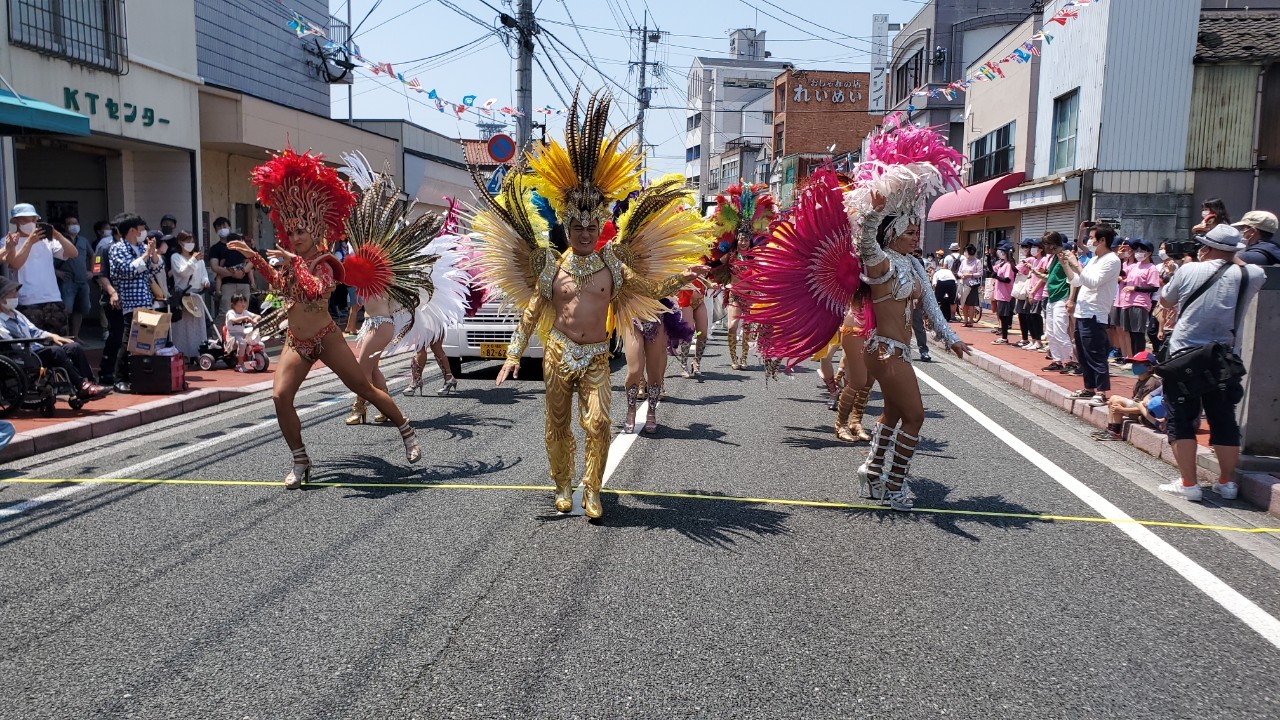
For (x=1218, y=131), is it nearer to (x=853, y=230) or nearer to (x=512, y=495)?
(x=853, y=230)

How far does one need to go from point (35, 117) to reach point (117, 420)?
366cm

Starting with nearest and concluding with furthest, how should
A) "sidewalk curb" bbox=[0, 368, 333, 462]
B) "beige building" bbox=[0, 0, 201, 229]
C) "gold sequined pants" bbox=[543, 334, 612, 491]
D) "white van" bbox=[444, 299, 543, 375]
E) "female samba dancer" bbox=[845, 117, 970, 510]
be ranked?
"gold sequined pants" bbox=[543, 334, 612, 491], "female samba dancer" bbox=[845, 117, 970, 510], "sidewalk curb" bbox=[0, 368, 333, 462], "white van" bbox=[444, 299, 543, 375], "beige building" bbox=[0, 0, 201, 229]

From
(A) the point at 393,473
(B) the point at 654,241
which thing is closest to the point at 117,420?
(A) the point at 393,473

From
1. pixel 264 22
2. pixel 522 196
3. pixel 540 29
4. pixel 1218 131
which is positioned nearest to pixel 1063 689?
pixel 522 196

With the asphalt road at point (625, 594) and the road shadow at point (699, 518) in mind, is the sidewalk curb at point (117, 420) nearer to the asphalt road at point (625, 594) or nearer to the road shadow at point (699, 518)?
the asphalt road at point (625, 594)

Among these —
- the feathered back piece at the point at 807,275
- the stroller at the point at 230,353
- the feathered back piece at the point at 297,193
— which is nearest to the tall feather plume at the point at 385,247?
the feathered back piece at the point at 297,193

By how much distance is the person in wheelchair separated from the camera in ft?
27.8

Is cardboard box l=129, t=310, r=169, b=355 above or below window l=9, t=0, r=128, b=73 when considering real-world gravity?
below

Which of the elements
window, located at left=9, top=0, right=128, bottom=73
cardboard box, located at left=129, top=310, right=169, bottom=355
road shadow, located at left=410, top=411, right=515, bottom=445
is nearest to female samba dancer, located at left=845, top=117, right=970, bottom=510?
road shadow, located at left=410, top=411, right=515, bottom=445

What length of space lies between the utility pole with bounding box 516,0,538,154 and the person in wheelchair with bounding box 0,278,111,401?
10113 mm

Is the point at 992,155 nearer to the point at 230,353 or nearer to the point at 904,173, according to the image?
the point at 230,353

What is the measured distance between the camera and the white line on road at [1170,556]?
4.16 metres

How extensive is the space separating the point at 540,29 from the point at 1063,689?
657 inches

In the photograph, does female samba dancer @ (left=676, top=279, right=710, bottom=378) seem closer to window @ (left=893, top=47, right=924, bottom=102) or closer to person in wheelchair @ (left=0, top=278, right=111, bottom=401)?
person in wheelchair @ (left=0, top=278, right=111, bottom=401)
